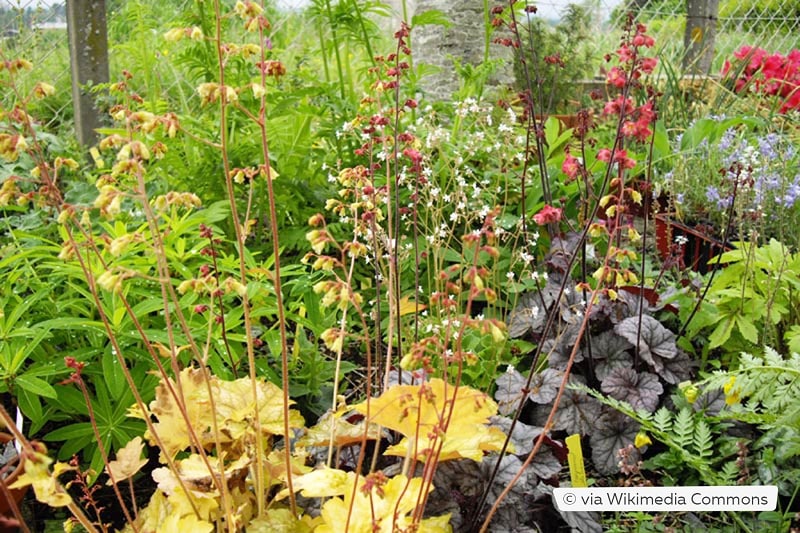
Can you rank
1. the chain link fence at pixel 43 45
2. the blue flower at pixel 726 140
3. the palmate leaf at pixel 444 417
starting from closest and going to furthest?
the palmate leaf at pixel 444 417, the blue flower at pixel 726 140, the chain link fence at pixel 43 45

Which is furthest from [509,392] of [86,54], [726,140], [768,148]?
[86,54]

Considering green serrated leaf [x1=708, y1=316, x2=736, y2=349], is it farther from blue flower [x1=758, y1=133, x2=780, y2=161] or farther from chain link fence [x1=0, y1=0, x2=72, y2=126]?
chain link fence [x1=0, y1=0, x2=72, y2=126]

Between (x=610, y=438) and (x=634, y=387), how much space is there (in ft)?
0.55

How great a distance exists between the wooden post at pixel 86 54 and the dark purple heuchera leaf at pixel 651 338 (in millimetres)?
2633

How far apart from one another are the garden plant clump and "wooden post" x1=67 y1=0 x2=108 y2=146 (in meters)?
0.85

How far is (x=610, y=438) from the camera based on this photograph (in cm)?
210

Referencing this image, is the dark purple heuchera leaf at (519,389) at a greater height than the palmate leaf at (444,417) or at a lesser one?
lesser

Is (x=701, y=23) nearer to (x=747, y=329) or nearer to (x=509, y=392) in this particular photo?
(x=747, y=329)

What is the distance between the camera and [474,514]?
175 centimetres

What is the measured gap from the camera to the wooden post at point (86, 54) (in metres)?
3.72

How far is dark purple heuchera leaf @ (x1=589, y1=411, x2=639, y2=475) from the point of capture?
2.06 meters

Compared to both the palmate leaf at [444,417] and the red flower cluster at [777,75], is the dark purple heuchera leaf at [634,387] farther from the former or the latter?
the red flower cluster at [777,75]

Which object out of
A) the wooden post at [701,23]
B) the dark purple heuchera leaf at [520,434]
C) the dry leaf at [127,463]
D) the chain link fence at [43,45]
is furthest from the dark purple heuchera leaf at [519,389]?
the wooden post at [701,23]

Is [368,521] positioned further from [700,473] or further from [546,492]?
[700,473]
